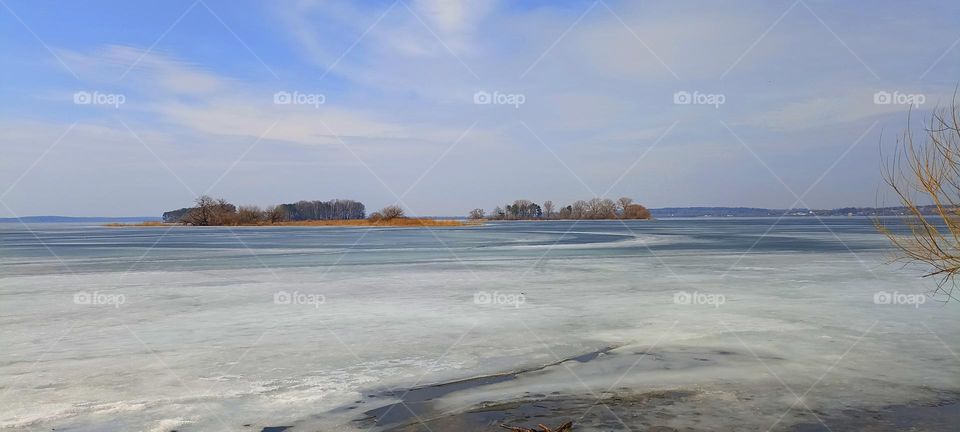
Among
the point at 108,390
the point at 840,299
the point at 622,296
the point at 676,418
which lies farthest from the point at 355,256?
the point at 676,418

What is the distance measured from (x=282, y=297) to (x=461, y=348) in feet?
15.4

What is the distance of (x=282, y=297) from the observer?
10.2 m

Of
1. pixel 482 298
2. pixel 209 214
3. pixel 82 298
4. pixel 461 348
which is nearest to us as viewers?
pixel 461 348

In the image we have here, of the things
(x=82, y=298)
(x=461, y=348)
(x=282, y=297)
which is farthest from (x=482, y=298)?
(x=82, y=298)

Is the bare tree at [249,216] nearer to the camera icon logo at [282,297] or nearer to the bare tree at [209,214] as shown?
the bare tree at [209,214]

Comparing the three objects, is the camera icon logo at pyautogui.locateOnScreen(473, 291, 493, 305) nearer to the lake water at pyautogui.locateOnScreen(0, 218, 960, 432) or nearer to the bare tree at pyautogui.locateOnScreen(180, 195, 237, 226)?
the lake water at pyautogui.locateOnScreen(0, 218, 960, 432)

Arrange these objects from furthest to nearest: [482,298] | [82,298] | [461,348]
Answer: [82,298] < [482,298] < [461,348]

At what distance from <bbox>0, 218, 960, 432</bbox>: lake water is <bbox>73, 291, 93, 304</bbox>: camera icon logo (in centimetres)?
5

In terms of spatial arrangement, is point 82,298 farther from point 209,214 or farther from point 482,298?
point 209,214

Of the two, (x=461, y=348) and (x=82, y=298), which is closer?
(x=461, y=348)

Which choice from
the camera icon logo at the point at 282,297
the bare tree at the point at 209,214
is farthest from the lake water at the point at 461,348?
the bare tree at the point at 209,214

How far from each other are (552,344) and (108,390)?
12.6 feet

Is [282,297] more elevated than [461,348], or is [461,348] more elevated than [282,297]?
[282,297]

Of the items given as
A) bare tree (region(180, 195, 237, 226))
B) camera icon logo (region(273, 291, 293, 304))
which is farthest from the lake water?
bare tree (region(180, 195, 237, 226))
